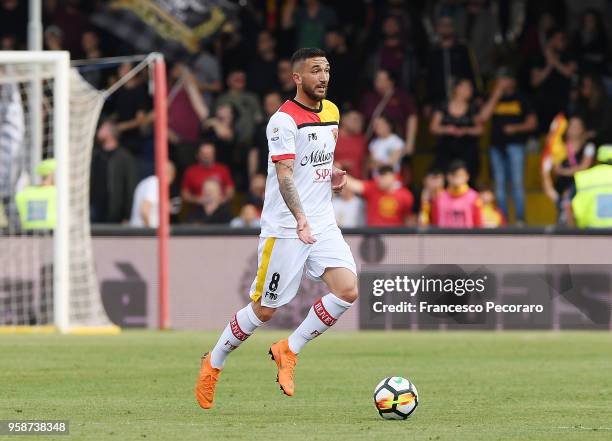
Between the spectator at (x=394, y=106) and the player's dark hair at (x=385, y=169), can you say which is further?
the spectator at (x=394, y=106)

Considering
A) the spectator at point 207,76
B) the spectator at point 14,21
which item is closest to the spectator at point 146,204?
the spectator at point 207,76

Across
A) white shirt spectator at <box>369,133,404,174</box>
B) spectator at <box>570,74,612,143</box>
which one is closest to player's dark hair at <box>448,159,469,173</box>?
white shirt spectator at <box>369,133,404,174</box>

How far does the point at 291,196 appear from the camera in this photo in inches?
391

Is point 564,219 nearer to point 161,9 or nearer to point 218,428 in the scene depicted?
point 161,9

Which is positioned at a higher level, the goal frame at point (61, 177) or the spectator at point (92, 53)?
the spectator at point (92, 53)

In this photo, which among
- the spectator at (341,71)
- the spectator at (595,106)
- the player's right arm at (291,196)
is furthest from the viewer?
the spectator at (341,71)

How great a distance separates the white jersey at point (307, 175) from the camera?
10.2 metres

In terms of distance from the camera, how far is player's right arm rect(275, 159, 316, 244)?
9.81 metres

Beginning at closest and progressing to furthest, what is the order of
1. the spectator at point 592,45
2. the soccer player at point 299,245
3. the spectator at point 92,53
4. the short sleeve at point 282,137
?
1. the short sleeve at point 282,137
2. the soccer player at point 299,245
3. the spectator at point 92,53
4. the spectator at point 592,45

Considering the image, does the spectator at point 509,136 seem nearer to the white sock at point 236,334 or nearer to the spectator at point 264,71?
the spectator at point 264,71

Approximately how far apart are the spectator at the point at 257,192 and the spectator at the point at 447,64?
299 centimetres

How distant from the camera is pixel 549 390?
454 inches

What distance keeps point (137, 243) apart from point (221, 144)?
10.6 feet

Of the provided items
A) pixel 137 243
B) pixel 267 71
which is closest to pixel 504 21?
pixel 267 71
